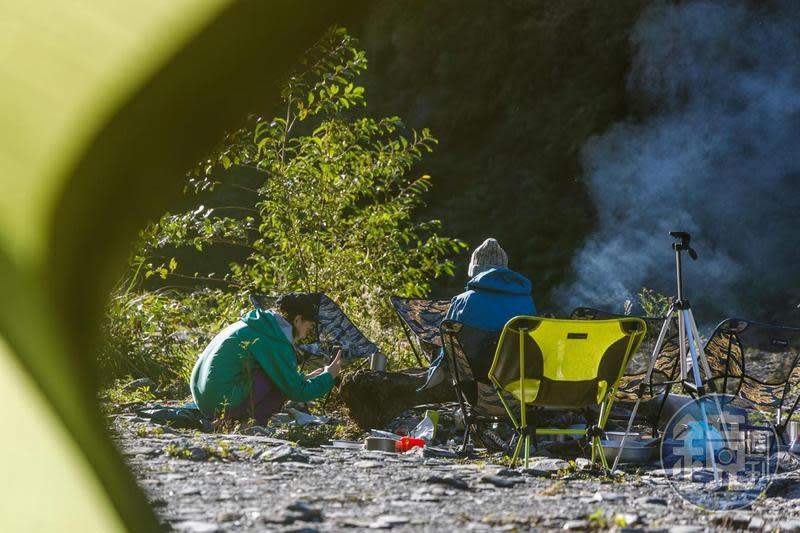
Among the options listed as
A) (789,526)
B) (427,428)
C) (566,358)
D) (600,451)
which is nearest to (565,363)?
(566,358)

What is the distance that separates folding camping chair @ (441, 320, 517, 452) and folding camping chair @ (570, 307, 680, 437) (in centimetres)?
70

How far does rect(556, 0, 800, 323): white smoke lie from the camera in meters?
12.0

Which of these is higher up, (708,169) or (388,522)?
(708,169)

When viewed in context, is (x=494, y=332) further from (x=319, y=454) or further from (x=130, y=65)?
(x=130, y=65)

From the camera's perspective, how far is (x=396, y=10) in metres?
15.7

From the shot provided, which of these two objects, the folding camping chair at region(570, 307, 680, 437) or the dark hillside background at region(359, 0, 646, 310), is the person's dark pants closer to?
the folding camping chair at region(570, 307, 680, 437)

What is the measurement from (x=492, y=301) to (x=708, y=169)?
8.73 m

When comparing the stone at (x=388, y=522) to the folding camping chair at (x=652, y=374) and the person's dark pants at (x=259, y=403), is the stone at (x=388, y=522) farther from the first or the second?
the folding camping chair at (x=652, y=374)

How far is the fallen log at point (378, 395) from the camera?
17.3 ft

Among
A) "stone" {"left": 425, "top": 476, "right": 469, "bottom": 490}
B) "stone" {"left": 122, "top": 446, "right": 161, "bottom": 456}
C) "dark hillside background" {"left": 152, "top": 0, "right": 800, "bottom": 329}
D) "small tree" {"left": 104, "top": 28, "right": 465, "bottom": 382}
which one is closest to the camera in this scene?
"stone" {"left": 425, "top": 476, "right": 469, "bottom": 490}

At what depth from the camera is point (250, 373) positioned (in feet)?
15.9

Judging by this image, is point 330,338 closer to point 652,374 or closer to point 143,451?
point 652,374

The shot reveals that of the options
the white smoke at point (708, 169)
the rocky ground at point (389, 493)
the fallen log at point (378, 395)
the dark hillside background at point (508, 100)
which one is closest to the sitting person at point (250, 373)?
the fallen log at point (378, 395)

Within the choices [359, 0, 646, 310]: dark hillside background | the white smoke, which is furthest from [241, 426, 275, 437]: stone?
[359, 0, 646, 310]: dark hillside background
